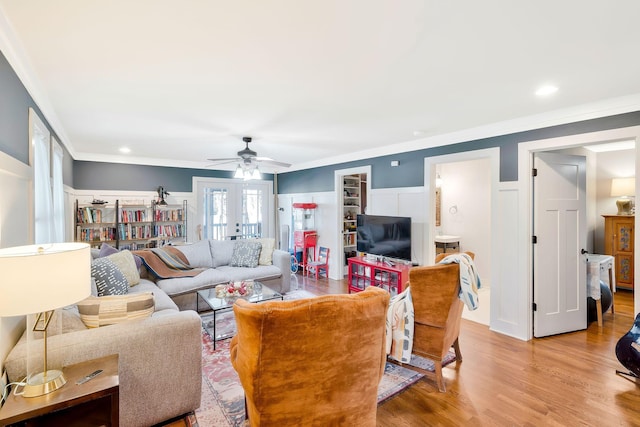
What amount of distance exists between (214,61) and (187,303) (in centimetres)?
314

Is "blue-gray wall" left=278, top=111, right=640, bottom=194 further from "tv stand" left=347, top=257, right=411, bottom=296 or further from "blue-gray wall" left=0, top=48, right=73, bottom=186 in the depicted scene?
"blue-gray wall" left=0, top=48, right=73, bottom=186

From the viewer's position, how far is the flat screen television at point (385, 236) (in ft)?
14.4

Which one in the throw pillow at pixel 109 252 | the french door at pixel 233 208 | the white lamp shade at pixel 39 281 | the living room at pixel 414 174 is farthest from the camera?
the french door at pixel 233 208

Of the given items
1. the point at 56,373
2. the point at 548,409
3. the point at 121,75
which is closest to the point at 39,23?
the point at 121,75

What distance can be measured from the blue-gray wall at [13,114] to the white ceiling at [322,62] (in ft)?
→ 0.36

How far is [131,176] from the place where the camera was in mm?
5898

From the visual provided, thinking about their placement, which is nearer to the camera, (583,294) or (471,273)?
(471,273)

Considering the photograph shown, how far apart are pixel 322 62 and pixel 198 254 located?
151 inches

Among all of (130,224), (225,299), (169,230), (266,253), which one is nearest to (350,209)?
(266,253)

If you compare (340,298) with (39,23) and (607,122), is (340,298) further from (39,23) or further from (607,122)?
(607,122)

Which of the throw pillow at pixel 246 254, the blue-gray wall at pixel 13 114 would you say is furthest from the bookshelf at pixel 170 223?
the blue-gray wall at pixel 13 114

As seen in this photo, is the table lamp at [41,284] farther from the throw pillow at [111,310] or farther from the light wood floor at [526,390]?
the light wood floor at [526,390]

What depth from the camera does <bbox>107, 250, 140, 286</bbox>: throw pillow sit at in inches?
142

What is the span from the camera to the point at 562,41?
1796 millimetres
